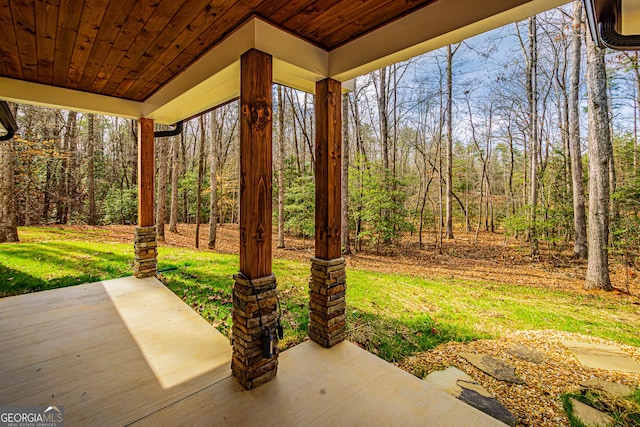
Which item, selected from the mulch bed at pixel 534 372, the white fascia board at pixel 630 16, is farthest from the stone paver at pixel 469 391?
the white fascia board at pixel 630 16

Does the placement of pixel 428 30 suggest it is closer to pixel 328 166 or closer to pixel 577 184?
pixel 328 166

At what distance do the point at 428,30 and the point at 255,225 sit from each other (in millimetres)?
1817

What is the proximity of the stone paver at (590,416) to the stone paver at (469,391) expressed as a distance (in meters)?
0.54

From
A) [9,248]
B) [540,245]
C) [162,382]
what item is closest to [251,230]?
[162,382]

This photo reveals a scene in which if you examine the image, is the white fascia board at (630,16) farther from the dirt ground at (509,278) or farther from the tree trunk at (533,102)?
the tree trunk at (533,102)

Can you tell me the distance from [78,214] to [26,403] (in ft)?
42.1

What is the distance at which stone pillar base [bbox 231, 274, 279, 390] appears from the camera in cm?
205

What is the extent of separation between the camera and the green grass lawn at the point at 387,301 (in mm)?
3396

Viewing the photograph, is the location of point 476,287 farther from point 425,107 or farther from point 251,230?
point 425,107

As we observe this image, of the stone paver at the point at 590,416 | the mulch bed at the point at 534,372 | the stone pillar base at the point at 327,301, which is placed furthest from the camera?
the stone pillar base at the point at 327,301

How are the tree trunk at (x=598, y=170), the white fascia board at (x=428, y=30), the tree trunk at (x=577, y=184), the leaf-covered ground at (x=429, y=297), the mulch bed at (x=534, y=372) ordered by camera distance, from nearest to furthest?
1. the white fascia board at (x=428, y=30)
2. the mulch bed at (x=534, y=372)
3. the leaf-covered ground at (x=429, y=297)
4. the tree trunk at (x=598, y=170)
5. the tree trunk at (x=577, y=184)

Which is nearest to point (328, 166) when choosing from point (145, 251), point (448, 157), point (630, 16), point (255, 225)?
point (255, 225)

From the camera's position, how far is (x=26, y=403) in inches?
75.7

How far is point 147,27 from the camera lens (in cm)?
212
